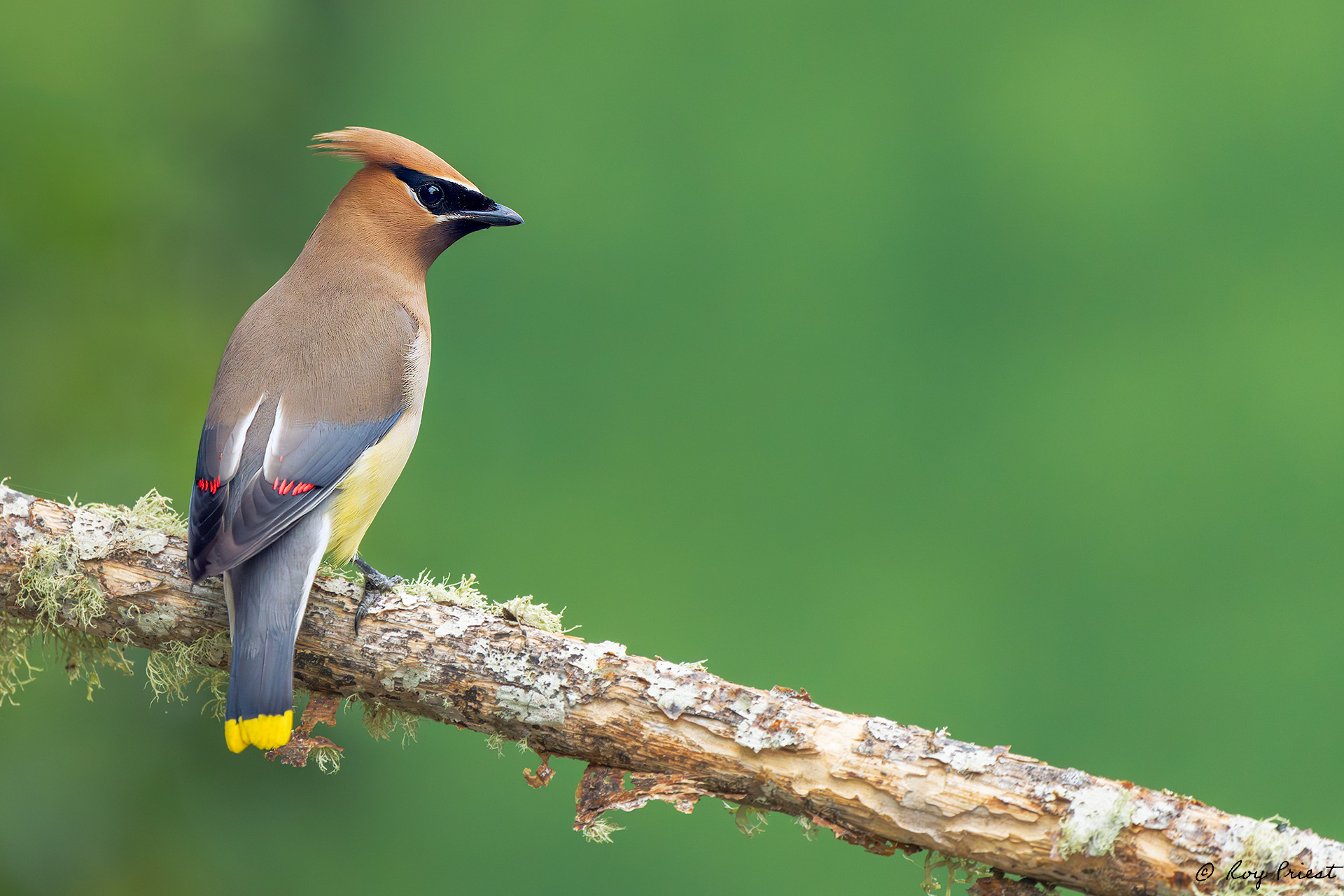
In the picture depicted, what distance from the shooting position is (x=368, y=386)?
7.84 feet

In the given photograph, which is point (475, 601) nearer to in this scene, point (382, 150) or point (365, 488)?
point (365, 488)

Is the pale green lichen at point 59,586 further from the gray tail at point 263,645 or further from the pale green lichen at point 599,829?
the pale green lichen at point 599,829

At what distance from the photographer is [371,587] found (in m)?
2.26

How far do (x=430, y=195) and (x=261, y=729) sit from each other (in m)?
1.23

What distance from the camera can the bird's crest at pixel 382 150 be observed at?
2648 mm

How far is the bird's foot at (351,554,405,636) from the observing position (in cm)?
219

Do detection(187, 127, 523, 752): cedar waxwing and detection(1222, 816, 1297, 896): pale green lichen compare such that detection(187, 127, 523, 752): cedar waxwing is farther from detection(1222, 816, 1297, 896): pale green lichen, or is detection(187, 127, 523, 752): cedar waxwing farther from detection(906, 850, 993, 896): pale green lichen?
detection(1222, 816, 1297, 896): pale green lichen

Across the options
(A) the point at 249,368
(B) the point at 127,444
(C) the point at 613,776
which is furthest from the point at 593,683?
(B) the point at 127,444

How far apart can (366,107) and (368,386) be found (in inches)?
139

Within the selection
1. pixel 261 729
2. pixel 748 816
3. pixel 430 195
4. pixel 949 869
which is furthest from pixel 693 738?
pixel 430 195

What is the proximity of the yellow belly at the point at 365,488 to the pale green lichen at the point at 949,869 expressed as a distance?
120cm

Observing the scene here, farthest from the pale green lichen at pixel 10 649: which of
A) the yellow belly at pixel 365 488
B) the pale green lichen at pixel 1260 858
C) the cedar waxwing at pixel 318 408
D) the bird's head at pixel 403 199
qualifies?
the pale green lichen at pixel 1260 858

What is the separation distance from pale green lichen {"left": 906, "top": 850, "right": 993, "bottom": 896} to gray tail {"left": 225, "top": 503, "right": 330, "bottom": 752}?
107 cm

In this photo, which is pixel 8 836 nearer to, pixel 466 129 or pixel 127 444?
pixel 127 444
